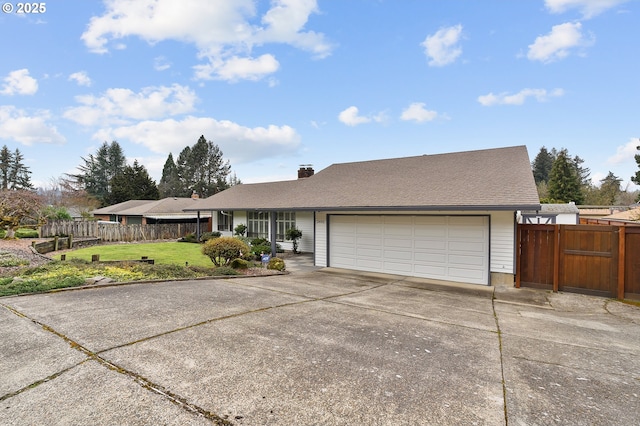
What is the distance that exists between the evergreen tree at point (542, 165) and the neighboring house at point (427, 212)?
2402 inches

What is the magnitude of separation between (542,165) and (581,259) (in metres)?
65.9

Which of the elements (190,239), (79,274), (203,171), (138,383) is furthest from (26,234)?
(203,171)

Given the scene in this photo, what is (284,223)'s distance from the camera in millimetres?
18391

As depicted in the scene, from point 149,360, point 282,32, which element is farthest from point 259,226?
point 149,360

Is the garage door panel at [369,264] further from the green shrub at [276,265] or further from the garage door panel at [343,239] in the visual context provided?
the green shrub at [276,265]

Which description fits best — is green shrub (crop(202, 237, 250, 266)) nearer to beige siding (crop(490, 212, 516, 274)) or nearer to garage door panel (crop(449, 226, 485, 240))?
garage door panel (crop(449, 226, 485, 240))

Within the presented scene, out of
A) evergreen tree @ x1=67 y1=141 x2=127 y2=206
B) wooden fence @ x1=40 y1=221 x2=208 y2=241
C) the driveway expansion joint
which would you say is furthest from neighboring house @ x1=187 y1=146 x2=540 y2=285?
evergreen tree @ x1=67 y1=141 x2=127 y2=206

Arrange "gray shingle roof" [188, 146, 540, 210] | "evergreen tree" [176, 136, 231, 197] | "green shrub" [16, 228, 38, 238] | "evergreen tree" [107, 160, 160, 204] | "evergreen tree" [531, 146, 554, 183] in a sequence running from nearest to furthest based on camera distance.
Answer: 1. "gray shingle roof" [188, 146, 540, 210]
2. "green shrub" [16, 228, 38, 238]
3. "evergreen tree" [107, 160, 160, 204]
4. "evergreen tree" [176, 136, 231, 197]
5. "evergreen tree" [531, 146, 554, 183]

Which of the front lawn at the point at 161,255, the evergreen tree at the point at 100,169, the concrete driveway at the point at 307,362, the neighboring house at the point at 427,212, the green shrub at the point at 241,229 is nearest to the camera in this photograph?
the concrete driveway at the point at 307,362

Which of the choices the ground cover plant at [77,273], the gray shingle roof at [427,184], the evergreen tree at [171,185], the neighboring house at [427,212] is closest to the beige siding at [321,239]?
the neighboring house at [427,212]

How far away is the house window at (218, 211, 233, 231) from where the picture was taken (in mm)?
21047

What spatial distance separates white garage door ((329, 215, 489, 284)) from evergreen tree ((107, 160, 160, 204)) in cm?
3897

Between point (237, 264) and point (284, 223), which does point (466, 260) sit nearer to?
point (237, 264)

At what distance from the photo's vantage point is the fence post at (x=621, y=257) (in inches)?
305
